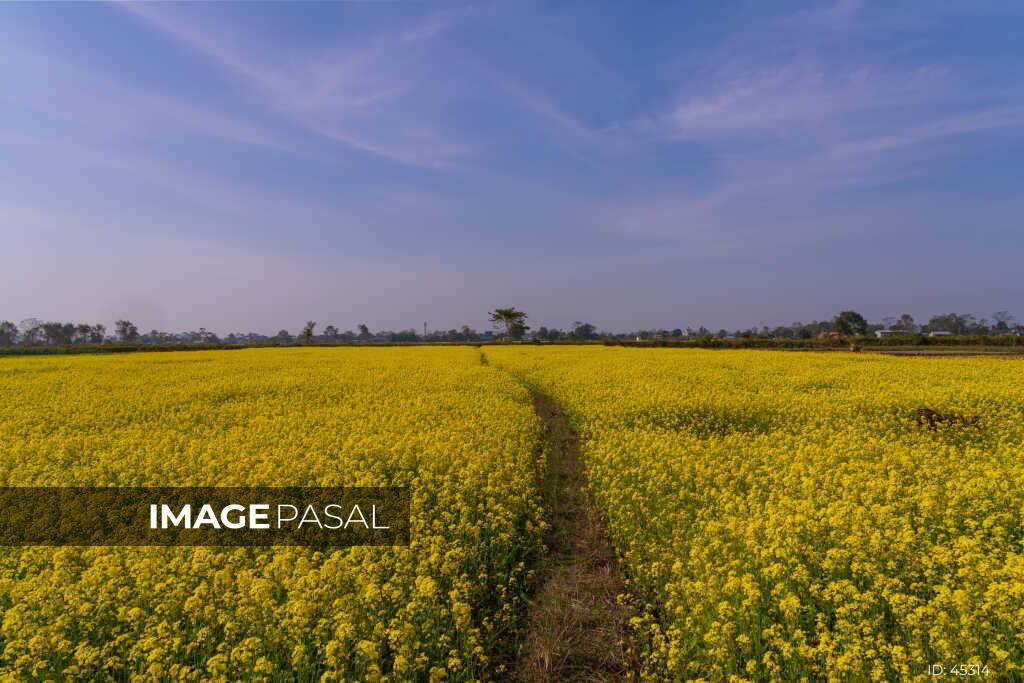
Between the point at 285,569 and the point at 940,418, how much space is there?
14.2m

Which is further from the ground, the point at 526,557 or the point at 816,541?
the point at 816,541

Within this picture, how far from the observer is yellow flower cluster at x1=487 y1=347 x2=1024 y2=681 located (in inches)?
155

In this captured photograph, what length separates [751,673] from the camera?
3.95 m

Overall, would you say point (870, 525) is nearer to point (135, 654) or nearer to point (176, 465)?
point (135, 654)

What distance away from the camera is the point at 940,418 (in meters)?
11.6

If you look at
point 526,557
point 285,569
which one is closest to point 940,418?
point 526,557

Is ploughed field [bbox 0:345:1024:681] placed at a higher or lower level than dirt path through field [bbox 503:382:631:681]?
higher

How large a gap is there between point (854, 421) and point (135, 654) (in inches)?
519
